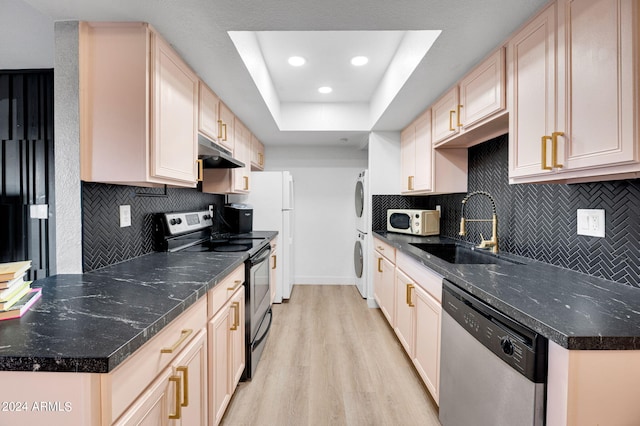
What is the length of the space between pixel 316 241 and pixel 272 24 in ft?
11.0

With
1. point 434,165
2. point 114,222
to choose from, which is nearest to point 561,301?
point 434,165

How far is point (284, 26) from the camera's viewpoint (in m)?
1.53

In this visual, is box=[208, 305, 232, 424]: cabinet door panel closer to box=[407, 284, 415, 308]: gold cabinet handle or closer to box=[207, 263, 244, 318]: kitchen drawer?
box=[207, 263, 244, 318]: kitchen drawer

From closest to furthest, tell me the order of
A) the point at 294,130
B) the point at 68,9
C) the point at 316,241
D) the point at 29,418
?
the point at 29,418 < the point at 68,9 < the point at 294,130 < the point at 316,241

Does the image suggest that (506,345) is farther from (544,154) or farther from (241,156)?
(241,156)

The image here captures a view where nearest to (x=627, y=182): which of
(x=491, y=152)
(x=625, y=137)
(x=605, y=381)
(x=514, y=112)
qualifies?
(x=625, y=137)

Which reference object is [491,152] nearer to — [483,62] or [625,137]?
[483,62]

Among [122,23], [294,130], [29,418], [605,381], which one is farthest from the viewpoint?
[294,130]

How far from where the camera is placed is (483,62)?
71.5 inches

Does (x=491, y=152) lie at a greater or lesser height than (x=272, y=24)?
lesser

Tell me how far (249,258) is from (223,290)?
52 centimetres

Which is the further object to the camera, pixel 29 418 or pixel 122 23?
pixel 122 23

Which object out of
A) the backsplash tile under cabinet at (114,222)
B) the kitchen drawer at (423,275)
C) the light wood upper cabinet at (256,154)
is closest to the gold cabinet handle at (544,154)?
the kitchen drawer at (423,275)

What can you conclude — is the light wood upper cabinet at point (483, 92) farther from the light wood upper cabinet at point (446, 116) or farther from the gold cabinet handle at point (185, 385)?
the gold cabinet handle at point (185, 385)
